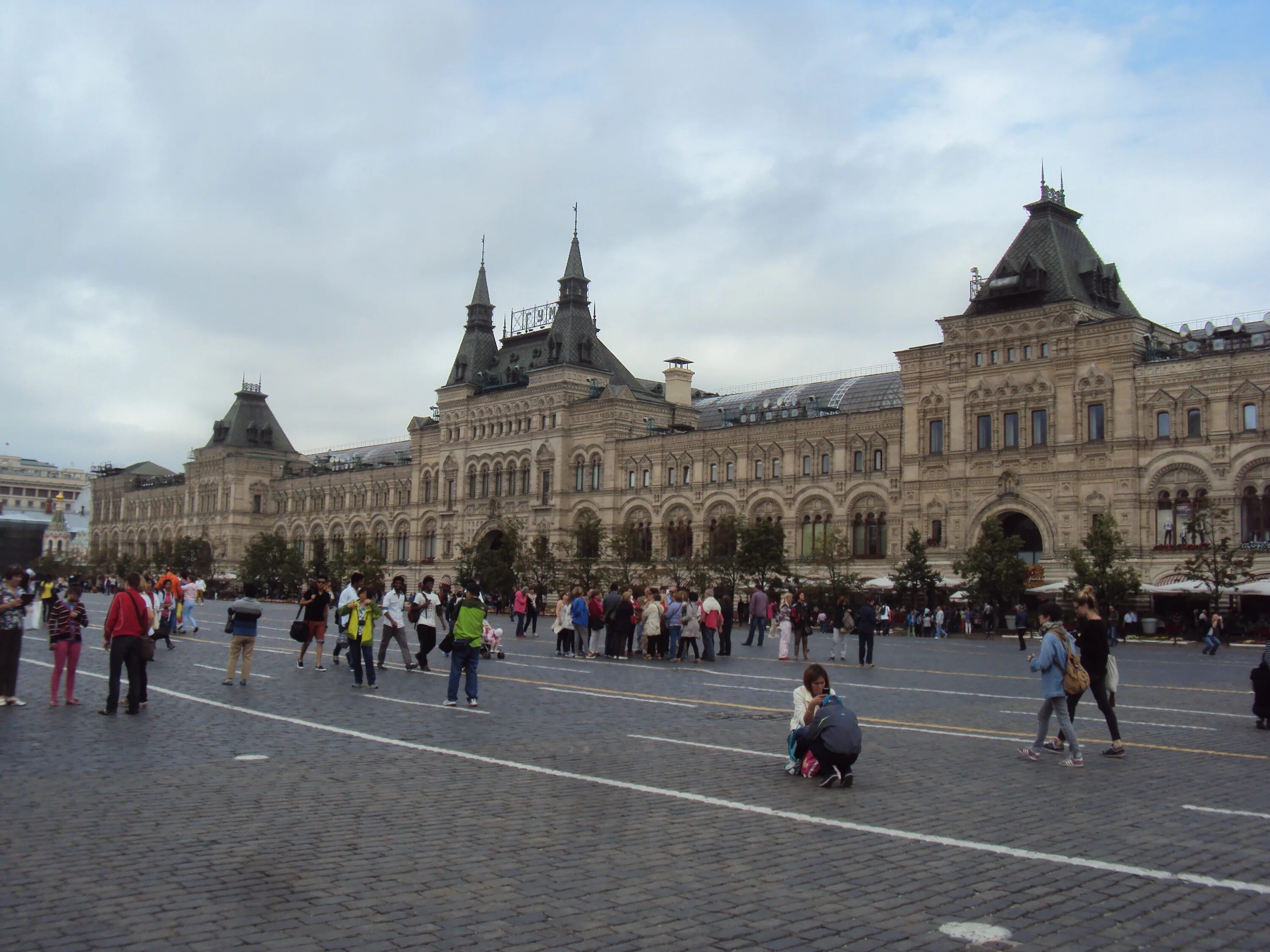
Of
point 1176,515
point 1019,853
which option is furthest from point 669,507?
point 1019,853

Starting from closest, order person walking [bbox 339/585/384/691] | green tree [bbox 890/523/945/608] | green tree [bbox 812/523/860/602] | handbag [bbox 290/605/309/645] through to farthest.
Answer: person walking [bbox 339/585/384/691] < handbag [bbox 290/605/309/645] < green tree [bbox 890/523/945/608] < green tree [bbox 812/523/860/602]

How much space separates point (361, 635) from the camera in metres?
19.9

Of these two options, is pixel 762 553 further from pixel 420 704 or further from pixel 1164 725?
pixel 1164 725

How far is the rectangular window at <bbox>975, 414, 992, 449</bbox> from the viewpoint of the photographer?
58062 millimetres

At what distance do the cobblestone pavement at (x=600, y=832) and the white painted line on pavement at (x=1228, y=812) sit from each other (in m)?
0.05

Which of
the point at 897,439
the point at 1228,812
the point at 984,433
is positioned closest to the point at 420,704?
the point at 1228,812

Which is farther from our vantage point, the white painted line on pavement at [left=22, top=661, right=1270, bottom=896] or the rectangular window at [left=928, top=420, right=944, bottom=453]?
the rectangular window at [left=928, top=420, right=944, bottom=453]

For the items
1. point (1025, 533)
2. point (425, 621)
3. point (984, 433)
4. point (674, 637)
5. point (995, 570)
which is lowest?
point (674, 637)

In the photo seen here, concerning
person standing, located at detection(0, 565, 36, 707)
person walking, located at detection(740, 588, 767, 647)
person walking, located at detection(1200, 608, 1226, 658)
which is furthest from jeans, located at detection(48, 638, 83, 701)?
person walking, located at detection(1200, 608, 1226, 658)

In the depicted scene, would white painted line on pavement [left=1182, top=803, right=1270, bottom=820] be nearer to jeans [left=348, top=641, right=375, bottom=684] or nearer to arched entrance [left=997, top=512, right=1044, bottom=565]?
jeans [left=348, top=641, right=375, bottom=684]

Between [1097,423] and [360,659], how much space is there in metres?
43.6

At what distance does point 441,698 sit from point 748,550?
1671 inches

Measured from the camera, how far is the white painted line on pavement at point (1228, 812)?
32.4 feet

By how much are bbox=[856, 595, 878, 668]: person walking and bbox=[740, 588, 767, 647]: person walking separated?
225 inches
